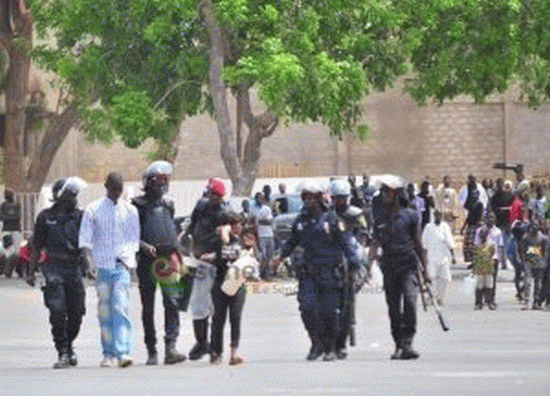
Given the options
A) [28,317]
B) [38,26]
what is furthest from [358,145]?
[28,317]

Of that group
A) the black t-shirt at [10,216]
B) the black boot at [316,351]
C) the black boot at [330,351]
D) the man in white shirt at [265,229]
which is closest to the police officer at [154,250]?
the black boot at [316,351]

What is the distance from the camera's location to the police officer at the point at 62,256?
2388 cm

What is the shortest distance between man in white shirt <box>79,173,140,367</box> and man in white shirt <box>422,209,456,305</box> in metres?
13.9

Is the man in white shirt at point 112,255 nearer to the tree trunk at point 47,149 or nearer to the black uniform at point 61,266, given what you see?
the black uniform at point 61,266

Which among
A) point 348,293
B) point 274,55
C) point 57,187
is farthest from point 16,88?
point 57,187

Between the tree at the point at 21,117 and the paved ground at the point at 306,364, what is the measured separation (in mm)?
25812

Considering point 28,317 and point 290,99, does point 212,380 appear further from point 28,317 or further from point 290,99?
point 290,99

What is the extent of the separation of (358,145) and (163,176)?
52576 mm

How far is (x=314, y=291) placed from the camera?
24.5m

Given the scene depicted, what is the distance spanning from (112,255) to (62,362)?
3.40 feet

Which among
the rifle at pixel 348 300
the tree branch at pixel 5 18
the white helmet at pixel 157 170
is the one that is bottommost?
the rifle at pixel 348 300

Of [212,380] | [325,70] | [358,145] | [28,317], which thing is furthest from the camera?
[358,145]

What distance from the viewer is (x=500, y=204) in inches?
2077

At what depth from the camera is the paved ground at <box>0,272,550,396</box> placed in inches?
790
